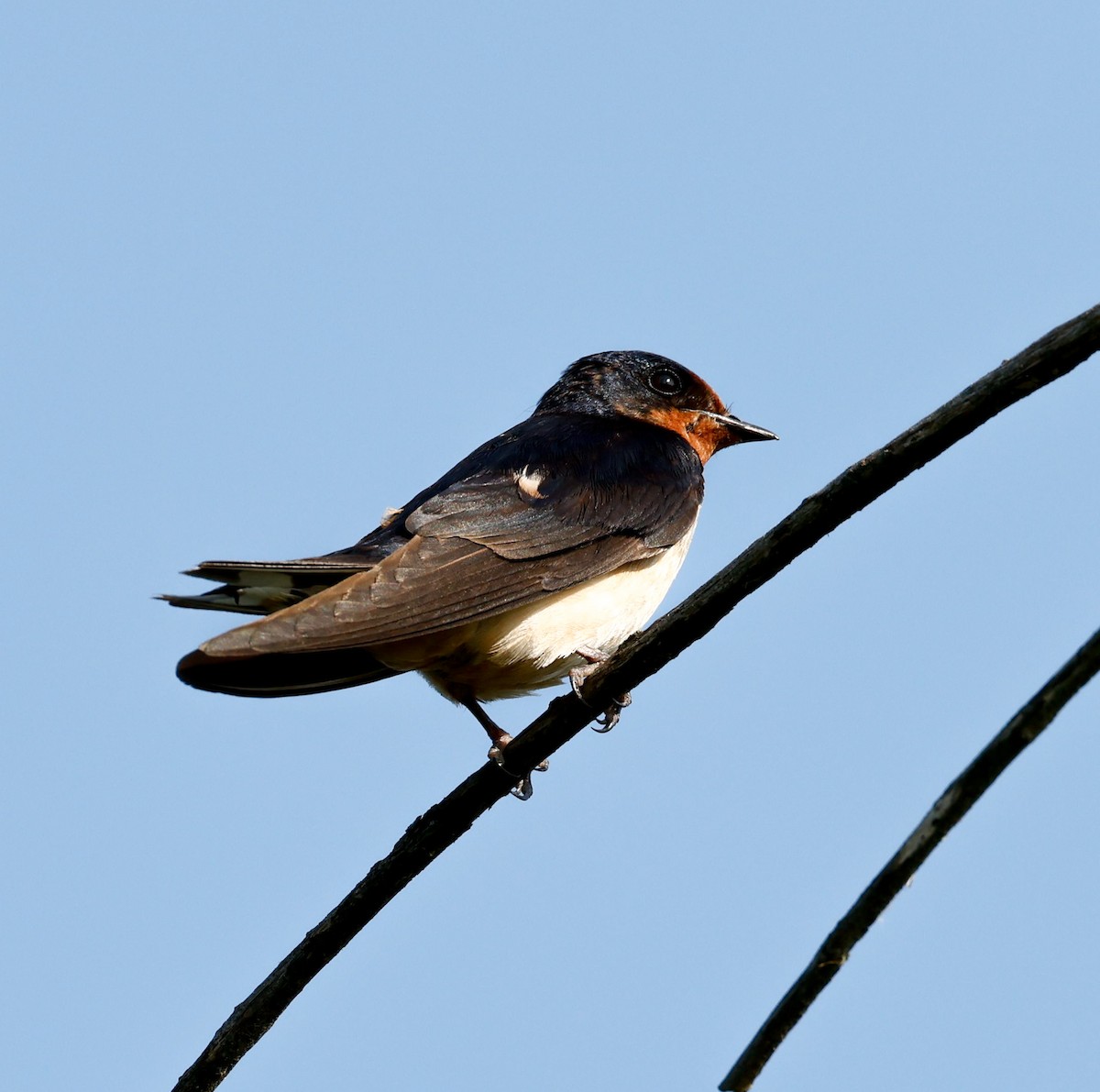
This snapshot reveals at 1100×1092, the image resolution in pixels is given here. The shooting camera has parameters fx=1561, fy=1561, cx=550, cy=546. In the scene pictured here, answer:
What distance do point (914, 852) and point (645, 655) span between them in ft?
4.95

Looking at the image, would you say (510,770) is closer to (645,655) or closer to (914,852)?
(645,655)

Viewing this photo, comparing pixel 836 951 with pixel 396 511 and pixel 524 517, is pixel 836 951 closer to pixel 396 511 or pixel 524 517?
pixel 524 517

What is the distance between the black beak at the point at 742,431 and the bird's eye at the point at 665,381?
0.23 m

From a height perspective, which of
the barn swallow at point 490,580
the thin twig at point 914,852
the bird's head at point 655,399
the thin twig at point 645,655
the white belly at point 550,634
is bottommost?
the thin twig at point 914,852

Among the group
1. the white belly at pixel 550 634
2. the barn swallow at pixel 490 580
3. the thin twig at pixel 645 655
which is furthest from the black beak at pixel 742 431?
the thin twig at pixel 645 655

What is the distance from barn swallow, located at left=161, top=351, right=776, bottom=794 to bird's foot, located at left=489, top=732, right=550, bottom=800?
5 centimetres

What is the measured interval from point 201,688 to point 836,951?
283 centimetres

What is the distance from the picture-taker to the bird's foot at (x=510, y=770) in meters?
4.18

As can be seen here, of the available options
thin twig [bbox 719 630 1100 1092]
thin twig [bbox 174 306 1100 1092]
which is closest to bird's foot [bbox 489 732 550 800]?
thin twig [bbox 174 306 1100 1092]

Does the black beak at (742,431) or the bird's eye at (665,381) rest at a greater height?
the bird's eye at (665,381)

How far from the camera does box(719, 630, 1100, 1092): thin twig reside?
2072 millimetres

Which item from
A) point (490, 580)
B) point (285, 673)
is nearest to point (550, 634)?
point (490, 580)

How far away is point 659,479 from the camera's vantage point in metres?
5.93

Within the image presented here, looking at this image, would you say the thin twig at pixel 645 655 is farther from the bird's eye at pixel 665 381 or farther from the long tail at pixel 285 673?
the bird's eye at pixel 665 381
